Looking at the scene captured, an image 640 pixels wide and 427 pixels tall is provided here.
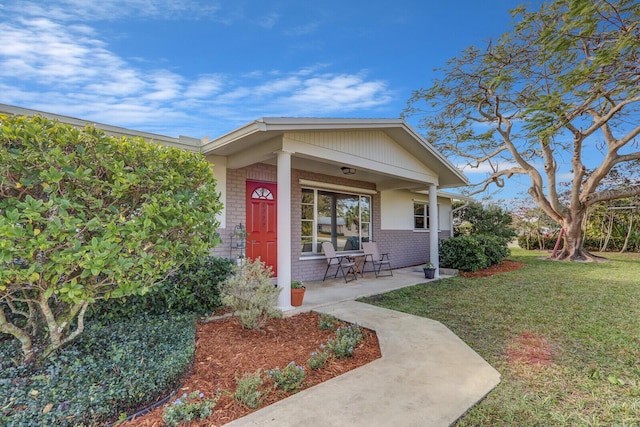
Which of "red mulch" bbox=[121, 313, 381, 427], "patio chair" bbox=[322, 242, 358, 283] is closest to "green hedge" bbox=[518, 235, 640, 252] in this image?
"patio chair" bbox=[322, 242, 358, 283]

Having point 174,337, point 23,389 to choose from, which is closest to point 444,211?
point 174,337

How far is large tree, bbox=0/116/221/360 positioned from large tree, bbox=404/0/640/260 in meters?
6.99

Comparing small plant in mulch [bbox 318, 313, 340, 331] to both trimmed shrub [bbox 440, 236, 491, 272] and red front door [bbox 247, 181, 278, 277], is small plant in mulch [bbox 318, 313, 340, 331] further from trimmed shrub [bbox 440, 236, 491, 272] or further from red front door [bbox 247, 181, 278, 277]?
trimmed shrub [bbox 440, 236, 491, 272]

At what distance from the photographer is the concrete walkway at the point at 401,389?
2133 millimetres

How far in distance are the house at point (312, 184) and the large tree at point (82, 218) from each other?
115cm

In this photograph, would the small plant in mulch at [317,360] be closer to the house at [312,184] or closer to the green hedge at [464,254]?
the house at [312,184]

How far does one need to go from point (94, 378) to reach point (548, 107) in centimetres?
872

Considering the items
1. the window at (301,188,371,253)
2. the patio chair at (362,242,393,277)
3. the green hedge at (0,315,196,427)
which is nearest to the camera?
the green hedge at (0,315,196,427)

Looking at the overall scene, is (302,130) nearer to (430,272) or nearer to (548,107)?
(430,272)

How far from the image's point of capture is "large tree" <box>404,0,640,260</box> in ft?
20.1

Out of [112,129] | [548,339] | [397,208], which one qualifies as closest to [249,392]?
[548,339]

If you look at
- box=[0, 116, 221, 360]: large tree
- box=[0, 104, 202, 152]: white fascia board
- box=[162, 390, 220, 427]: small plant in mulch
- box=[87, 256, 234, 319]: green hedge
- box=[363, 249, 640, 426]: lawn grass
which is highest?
box=[0, 104, 202, 152]: white fascia board

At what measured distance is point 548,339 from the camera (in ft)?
12.5

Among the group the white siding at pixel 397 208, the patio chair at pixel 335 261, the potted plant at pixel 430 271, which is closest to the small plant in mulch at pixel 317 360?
the patio chair at pixel 335 261
